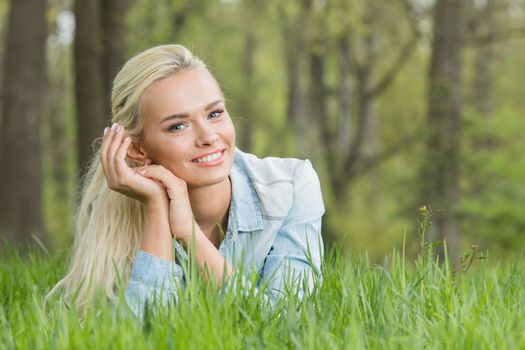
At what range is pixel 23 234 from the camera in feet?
34.0

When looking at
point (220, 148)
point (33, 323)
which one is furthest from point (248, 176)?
point (33, 323)

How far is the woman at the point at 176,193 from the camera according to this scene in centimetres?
344

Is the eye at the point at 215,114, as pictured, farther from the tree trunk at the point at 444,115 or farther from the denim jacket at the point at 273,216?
the tree trunk at the point at 444,115

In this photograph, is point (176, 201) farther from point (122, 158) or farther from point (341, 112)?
point (341, 112)

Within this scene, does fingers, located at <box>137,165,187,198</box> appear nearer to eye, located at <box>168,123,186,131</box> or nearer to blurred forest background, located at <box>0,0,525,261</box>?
eye, located at <box>168,123,186,131</box>

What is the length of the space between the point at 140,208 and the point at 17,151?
7.08 m

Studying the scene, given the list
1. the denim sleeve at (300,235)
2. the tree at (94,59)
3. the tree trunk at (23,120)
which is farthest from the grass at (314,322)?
the tree at (94,59)

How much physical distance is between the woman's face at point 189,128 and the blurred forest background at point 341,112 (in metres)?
0.55

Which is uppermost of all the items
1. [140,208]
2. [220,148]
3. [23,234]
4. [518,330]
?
[220,148]

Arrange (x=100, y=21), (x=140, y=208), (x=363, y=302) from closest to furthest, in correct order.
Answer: (x=363, y=302) < (x=140, y=208) < (x=100, y=21)

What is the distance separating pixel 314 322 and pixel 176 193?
1317mm

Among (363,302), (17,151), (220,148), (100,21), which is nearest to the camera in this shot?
(363,302)

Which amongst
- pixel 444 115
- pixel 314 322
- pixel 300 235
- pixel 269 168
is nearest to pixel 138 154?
pixel 269 168

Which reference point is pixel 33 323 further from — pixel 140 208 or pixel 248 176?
pixel 248 176
